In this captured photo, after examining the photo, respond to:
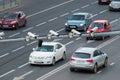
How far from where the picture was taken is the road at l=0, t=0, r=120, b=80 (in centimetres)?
4081

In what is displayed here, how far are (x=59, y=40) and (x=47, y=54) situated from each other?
10.4 meters

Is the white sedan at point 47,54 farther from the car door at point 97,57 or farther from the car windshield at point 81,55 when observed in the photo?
the car door at point 97,57

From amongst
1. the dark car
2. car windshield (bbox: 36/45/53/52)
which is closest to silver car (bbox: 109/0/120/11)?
the dark car

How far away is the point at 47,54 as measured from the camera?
4347cm

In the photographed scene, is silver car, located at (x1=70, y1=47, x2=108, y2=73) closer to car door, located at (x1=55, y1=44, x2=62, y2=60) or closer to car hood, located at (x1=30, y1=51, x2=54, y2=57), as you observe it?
car hood, located at (x1=30, y1=51, x2=54, y2=57)

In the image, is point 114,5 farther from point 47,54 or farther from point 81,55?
point 81,55

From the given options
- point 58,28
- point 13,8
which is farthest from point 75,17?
point 13,8

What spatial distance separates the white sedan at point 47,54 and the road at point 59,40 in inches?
17.8

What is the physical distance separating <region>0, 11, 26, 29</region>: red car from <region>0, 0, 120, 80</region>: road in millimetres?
651

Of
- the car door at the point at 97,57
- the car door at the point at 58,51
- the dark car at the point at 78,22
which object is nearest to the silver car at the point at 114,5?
the dark car at the point at 78,22

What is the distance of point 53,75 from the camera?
133 ft

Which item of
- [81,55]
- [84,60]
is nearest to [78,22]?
[81,55]

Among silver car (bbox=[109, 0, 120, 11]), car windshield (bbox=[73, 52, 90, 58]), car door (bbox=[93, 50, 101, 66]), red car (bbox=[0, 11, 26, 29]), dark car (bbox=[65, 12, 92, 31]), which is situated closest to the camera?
car windshield (bbox=[73, 52, 90, 58])

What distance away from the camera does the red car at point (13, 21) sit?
5878 centimetres
